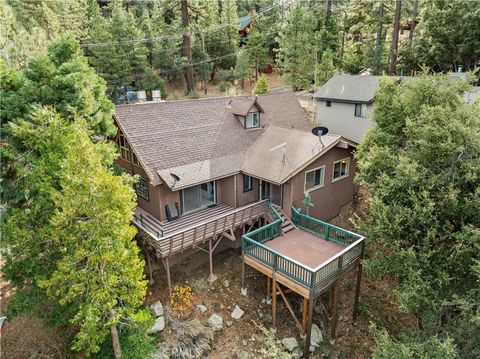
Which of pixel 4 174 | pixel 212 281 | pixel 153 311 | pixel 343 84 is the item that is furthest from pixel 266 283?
pixel 343 84

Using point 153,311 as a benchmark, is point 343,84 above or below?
above

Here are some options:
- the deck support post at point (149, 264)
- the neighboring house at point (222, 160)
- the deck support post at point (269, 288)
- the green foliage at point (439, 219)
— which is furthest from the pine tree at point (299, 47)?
the deck support post at point (149, 264)

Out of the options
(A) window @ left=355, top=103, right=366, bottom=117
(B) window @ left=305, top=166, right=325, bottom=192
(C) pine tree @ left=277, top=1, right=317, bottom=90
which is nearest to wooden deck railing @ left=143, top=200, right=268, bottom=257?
Answer: (B) window @ left=305, top=166, right=325, bottom=192

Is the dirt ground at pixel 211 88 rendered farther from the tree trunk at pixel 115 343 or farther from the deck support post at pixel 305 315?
the tree trunk at pixel 115 343

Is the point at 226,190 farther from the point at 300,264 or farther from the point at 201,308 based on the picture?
the point at 300,264

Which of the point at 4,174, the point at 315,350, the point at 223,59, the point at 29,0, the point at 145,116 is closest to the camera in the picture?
the point at 4,174

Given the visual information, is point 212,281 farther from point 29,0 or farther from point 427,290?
point 29,0

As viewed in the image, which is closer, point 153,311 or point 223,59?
point 153,311
